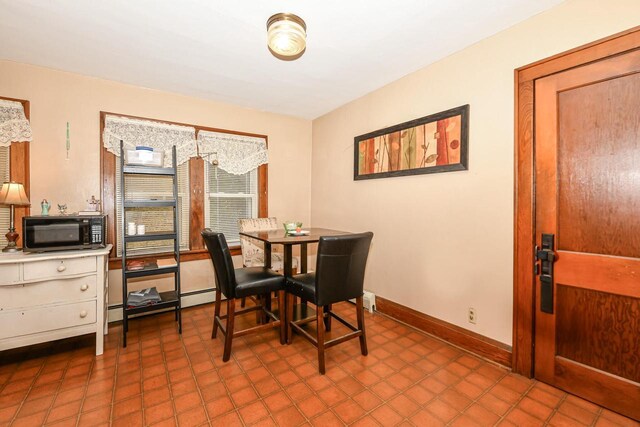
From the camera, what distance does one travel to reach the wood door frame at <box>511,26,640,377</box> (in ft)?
6.53

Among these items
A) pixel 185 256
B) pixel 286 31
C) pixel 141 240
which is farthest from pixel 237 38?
pixel 185 256

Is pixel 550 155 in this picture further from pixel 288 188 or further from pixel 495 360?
pixel 288 188

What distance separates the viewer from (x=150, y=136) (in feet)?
10.3

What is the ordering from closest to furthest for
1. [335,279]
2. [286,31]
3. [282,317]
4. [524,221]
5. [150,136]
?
[286,31] < [524,221] < [335,279] < [282,317] < [150,136]

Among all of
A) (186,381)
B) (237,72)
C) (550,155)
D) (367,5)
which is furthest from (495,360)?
(237,72)

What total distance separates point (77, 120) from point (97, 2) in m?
1.46

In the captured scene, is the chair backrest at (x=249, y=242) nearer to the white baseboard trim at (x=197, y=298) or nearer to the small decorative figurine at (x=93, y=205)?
the white baseboard trim at (x=197, y=298)

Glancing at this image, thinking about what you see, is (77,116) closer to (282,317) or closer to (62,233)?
(62,233)

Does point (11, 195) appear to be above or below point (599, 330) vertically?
above

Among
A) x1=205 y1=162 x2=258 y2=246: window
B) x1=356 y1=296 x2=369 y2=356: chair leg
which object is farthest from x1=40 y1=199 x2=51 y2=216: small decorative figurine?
x1=356 y1=296 x2=369 y2=356: chair leg

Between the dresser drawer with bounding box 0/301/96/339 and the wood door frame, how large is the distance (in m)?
3.25

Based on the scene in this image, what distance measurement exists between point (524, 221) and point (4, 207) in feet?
14.1

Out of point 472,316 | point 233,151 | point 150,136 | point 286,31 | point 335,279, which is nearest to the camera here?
point 286,31

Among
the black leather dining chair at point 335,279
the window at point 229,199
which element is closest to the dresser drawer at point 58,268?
the window at point 229,199
